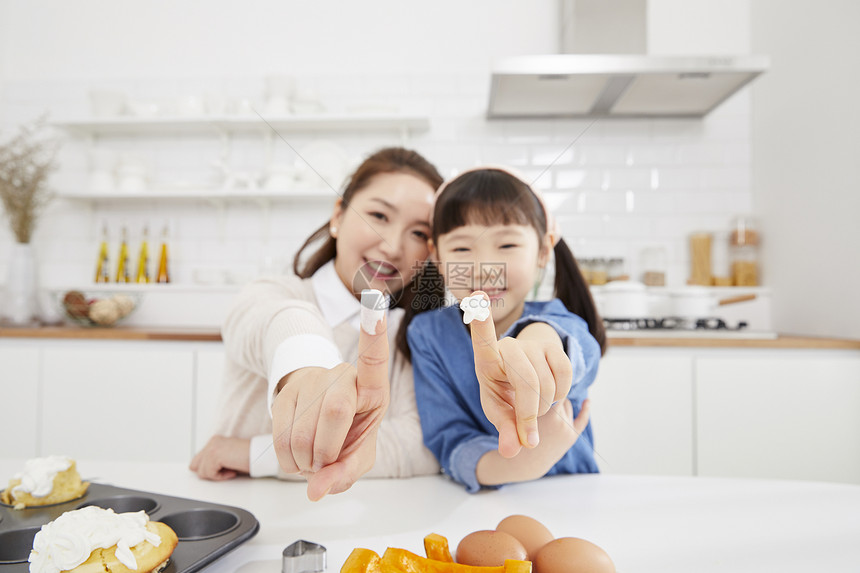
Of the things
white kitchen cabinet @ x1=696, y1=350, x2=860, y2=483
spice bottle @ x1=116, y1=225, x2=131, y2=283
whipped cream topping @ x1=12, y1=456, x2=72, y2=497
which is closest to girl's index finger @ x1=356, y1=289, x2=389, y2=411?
whipped cream topping @ x1=12, y1=456, x2=72, y2=497

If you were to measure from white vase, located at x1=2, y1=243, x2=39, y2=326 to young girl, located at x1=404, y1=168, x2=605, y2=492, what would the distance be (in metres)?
1.83

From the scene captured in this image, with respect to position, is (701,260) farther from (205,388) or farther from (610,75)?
(205,388)

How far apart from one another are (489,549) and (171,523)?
29 cm

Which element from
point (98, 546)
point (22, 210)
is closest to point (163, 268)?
point (22, 210)

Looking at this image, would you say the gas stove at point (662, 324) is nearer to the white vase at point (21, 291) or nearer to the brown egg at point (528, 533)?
the brown egg at point (528, 533)

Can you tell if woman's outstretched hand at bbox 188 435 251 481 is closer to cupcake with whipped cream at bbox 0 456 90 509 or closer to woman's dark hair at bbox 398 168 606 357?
cupcake with whipped cream at bbox 0 456 90 509

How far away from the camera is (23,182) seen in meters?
2.05

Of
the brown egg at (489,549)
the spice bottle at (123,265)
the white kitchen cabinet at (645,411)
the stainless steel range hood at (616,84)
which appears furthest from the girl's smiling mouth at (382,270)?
the spice bottle at (123,265)

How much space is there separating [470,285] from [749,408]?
4.82ft

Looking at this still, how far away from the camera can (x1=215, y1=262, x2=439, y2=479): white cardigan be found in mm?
438

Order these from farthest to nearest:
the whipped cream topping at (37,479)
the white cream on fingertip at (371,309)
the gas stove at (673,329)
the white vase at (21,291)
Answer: the white vase at (21,291), the gas stove at (673,329), the whipped cream topping at (37,479), the white cream on fingertip at (371,309)

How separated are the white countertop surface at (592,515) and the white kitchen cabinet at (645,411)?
0.82 metres

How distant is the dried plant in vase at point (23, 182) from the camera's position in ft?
6.67

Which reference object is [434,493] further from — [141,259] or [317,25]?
[317,25]
